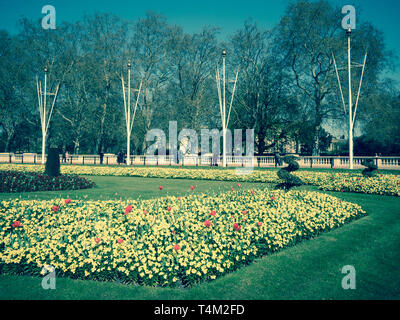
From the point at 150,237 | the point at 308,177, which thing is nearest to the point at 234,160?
the point at 308,177

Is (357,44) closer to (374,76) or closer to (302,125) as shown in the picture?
(374,76)

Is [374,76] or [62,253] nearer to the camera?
[62,253]

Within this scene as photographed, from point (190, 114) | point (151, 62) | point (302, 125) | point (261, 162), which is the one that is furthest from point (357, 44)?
point (151, 62)

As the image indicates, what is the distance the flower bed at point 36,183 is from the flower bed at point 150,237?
18.0ft

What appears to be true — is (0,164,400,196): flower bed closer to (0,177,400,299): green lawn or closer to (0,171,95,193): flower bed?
(0,171,95,193): flower bed

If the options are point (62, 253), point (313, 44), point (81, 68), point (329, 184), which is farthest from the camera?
point (81, 68)

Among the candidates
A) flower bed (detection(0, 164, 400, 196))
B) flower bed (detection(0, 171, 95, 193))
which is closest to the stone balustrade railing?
flower bed (detection(0, 164, 400, 196))

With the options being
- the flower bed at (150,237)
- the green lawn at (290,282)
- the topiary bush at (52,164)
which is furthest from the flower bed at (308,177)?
the green lawn at (290,282)

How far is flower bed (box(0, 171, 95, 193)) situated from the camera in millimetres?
12398

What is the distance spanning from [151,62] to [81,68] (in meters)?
9.82

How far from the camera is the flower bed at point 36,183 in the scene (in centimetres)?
1240

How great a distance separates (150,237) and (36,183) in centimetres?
1017
